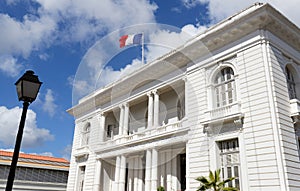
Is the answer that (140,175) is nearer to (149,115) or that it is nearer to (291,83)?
(149,115)

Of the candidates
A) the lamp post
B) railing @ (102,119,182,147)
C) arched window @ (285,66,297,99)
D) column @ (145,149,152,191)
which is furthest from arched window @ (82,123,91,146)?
the lamp post

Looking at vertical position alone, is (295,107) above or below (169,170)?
above

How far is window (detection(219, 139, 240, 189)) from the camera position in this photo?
12320 mm

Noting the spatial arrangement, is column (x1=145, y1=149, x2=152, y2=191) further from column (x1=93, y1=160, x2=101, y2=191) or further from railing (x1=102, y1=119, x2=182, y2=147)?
column (x1=93, y1=160, x2=101, y2=191)

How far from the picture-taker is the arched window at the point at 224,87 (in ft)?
45.2

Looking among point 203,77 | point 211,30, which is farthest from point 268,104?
point 211,30

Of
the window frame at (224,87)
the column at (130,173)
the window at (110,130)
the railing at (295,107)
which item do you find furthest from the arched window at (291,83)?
the window at (110,130)

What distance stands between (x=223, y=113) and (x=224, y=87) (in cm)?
159

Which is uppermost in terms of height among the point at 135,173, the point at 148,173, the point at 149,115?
the point at 149,115

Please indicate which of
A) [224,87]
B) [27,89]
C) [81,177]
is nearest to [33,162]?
[81,177]

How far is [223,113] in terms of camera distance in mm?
13273

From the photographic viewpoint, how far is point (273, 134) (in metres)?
11.2

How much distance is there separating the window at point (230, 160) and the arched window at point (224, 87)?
2029 millimetres

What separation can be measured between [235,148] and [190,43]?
6097 millimetres
